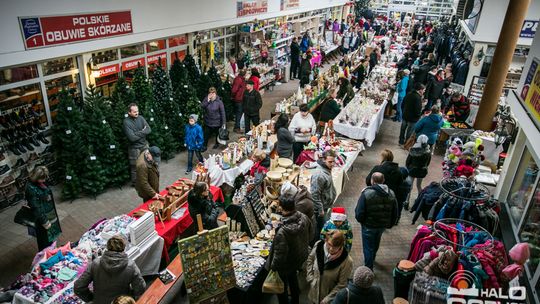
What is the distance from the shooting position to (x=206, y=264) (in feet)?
13.9

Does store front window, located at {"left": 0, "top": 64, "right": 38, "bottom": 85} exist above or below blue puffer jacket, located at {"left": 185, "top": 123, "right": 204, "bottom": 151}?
above

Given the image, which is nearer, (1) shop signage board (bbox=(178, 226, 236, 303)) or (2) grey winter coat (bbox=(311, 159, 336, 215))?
(1) shop signage board (bbox=(178, 226, 236, 303))

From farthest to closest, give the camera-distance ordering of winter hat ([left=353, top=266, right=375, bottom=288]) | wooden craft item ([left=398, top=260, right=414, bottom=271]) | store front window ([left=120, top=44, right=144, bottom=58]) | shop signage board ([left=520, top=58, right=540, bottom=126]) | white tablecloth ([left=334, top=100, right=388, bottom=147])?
1. store front window ([left=120, top=44, right=144, bottom=58])
2. white tablecloth ([left=334, top=100, right=388, bottom=147])
3. shop signage board ([left=520, top=58, right=540, bottom=126])
4. wooden craft item ([left=398, top=260, right=414, bottom=271])
5. winter hat ([left=353, top=266, right=375, bottom=288])

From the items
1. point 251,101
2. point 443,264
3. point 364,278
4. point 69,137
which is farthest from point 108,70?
point 443,264

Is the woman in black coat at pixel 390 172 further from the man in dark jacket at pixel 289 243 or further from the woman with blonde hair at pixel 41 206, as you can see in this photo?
the woman with blonde hair at pixel 41 206

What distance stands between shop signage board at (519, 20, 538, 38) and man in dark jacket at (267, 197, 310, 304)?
11.0m

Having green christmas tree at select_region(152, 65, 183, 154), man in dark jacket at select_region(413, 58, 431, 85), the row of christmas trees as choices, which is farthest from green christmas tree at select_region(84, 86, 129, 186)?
man in dark jacket at select_region(413, 58, 431, 85)

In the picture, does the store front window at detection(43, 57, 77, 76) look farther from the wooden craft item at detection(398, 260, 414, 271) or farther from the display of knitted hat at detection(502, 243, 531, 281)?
the display of knitted hat at detection(502, 243, 531, 281)

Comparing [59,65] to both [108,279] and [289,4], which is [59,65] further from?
[289,4]

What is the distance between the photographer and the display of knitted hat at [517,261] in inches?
162

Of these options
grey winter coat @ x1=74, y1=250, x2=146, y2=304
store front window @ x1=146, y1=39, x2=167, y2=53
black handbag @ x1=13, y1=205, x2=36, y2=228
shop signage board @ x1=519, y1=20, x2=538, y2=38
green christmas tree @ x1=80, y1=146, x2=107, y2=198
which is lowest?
green christmas tree @ x1=80, y1=146, x2=107, y2=198

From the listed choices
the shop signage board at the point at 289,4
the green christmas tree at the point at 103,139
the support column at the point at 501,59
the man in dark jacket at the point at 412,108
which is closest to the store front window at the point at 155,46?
the green christmas tree at the point at 103,139

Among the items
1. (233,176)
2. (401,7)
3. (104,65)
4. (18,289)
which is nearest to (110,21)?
(104,65)

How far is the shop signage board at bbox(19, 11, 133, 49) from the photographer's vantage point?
6.89 m
